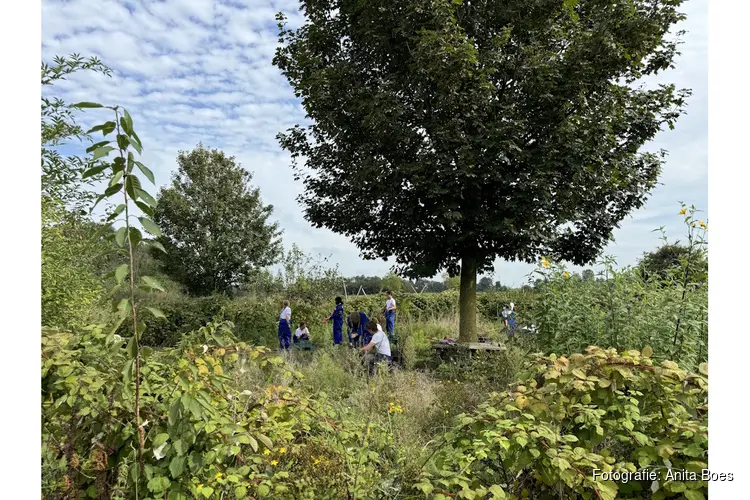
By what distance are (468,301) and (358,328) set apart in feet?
9.34

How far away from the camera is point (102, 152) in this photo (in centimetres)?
179

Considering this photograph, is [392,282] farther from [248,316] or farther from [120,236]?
[120,236]

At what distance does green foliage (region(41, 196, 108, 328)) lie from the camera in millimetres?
5746

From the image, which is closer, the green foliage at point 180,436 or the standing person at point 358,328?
the green foliage at point 180,436

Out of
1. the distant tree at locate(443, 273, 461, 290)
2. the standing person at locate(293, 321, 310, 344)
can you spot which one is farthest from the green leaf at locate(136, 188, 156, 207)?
the distant tree at locate(443, 273, 461, 290)

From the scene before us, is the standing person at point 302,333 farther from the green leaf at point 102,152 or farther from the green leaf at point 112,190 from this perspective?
the green leaf at point 102,152

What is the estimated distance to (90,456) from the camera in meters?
2.19

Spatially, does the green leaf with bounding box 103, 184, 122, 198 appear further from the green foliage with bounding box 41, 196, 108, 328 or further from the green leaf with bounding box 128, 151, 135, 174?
the green foliage with bounding box 41, 196, 108, 328

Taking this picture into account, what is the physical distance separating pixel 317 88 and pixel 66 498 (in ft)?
27.6

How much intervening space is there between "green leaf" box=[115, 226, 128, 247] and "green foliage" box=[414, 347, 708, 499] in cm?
152

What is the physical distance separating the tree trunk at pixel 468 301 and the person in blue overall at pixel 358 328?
86.3 inches

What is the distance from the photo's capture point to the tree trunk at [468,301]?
1027 centimetres

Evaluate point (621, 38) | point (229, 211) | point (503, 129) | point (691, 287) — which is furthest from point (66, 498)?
point (229, 211)

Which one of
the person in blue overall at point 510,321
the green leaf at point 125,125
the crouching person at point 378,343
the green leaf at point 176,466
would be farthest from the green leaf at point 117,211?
the person in blue overall at point 510,321
